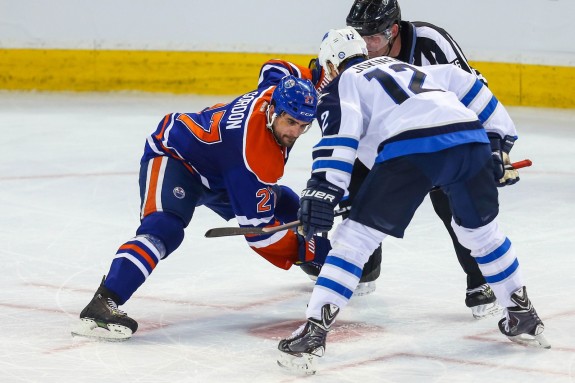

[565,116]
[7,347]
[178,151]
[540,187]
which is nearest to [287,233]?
[178,151]

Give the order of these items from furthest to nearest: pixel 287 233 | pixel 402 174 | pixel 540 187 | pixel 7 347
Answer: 1. pixel 540 187
2. pixel 287 233
3. pixel 7 347
4. pixel 402 174

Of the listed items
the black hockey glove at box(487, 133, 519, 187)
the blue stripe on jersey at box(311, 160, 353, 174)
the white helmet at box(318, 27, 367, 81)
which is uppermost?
the white helmet at box(318, 27, 367, 81)

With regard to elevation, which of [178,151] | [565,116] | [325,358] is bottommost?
[565,116]

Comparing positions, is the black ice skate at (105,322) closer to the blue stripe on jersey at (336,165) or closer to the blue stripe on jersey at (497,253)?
the blue stripe on jersey at (336,165)

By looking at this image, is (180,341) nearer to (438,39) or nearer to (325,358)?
(325,358)

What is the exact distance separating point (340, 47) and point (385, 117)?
26 cm

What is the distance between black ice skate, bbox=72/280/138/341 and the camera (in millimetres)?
3020

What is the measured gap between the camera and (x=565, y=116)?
7.18 metres

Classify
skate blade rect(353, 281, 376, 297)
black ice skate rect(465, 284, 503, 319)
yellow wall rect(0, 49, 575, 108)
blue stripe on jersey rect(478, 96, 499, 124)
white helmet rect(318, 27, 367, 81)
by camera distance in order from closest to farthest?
white helmet rect(318, 27, 367, 81) → blue stripe on jersey rect(478, 96, 499, 124) → black ice skate rect(465, 284, 503, 319) → skate blade rect(353, 281, 376, 297) → yellow wall rect(0, 49, 575, 108)

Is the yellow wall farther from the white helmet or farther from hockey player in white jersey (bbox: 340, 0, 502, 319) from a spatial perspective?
the white helmet

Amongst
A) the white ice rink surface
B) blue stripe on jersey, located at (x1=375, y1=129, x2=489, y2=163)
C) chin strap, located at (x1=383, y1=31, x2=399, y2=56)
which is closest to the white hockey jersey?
blue stripe on jersey, located at (x1=375, y1=129, x2=489, y2=163)

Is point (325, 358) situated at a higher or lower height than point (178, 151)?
lower

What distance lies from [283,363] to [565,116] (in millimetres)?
4822

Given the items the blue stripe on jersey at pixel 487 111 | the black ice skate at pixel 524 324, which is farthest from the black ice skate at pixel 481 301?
the blue stripe on jersey at pixel 487 111
